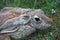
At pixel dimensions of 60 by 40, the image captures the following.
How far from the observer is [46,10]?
4223 mm

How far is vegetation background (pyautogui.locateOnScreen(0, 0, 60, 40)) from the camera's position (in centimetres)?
376

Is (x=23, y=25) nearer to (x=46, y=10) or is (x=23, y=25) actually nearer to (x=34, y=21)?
(x=34, y=21)

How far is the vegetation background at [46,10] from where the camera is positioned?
3756mm

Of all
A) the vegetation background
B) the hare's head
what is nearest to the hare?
the hare's head

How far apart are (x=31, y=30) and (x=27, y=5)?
827 millimetres

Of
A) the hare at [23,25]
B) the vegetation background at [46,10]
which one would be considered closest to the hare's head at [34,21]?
the hare at [23,25]

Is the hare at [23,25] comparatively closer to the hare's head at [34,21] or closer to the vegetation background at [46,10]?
the hare's head at [34,21]

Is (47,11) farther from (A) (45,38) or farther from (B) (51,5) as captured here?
(A) (45,38)

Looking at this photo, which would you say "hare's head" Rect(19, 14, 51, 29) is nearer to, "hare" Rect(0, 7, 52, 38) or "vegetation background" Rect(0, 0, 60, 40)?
"hare" Rect(0, 7, 52, 38)

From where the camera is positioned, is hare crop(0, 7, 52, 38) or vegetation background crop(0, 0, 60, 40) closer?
hare crop(0, 7, 52, 38)

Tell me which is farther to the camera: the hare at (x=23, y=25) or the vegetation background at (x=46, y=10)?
the vegetation background at (x=46, y=10)

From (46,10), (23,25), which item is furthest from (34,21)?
(46,10)

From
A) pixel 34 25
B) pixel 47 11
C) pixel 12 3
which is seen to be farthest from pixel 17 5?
pixel 34 25

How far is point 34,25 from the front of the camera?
3.68 metres
